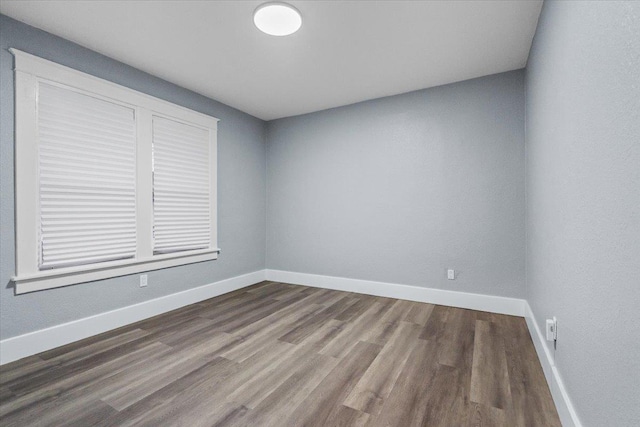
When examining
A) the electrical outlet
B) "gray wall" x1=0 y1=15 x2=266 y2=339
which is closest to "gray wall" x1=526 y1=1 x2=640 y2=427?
the electrical outlet

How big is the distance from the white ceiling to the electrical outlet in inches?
86.0

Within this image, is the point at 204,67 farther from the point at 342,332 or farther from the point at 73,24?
the point at 342,332

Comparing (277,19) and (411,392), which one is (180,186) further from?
(411,392)

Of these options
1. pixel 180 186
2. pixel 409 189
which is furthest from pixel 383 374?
pixel 180 186

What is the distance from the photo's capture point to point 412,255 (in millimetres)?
3592

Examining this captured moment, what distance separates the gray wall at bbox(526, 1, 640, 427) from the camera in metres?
0.83

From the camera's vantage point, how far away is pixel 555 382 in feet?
5.38

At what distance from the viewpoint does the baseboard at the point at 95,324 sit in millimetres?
2180

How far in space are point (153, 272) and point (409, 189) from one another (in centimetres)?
314

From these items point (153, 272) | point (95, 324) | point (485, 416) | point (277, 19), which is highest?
point (277, 19)

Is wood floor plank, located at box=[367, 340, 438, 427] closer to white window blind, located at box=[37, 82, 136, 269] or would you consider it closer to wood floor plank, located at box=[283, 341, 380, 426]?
wood floor plank, located at box=[283, 341, 380, 426]

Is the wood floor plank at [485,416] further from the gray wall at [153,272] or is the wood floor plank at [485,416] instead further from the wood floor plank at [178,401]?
the gray wall at [153,272]

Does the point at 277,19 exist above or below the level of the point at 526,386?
above

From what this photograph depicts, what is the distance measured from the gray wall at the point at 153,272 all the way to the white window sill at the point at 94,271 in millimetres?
59
